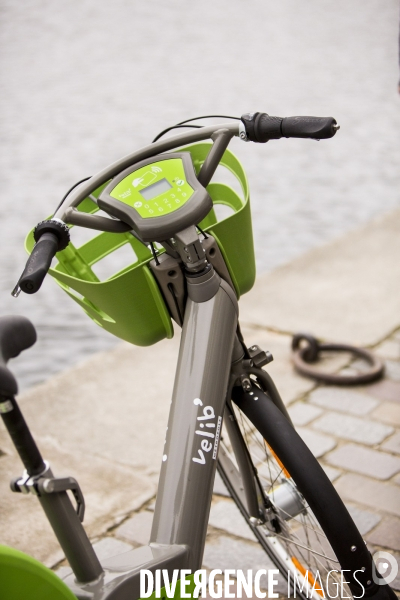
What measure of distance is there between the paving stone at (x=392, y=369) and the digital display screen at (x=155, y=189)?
2.26 meters

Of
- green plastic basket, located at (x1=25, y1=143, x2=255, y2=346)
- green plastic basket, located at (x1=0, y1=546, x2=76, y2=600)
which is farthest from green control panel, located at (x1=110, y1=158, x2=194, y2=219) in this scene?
green plastic basket, located at (x1=0, y1=546, x2=76, y2=600)

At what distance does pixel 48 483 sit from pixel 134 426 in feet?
6.03

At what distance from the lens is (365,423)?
3.34m

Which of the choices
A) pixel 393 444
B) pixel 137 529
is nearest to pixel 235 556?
pixel 137 529

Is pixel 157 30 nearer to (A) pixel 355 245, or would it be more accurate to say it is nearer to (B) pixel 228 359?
(A) pixel 355 245

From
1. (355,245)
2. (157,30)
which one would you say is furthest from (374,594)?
(157,30)

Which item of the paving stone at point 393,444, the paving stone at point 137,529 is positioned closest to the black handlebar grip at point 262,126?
the paving stone at point 137,529

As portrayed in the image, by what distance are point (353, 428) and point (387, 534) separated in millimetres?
729

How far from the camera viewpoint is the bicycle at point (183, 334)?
1.70 metres

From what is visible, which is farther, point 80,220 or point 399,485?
point 399,485

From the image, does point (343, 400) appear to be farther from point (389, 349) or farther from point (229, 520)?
point (229, 520)

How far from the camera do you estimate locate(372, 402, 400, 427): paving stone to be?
3.34m

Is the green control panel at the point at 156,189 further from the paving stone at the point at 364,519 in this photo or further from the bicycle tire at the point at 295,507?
the paving stone at the point at 364,519

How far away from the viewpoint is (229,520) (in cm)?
280
